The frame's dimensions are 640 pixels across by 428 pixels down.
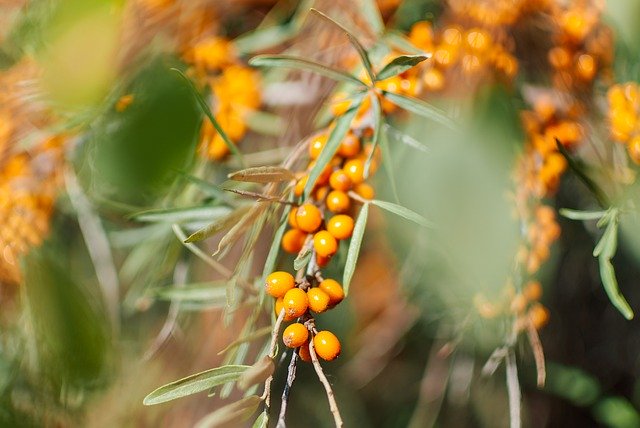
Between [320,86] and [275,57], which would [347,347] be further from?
[275,57]

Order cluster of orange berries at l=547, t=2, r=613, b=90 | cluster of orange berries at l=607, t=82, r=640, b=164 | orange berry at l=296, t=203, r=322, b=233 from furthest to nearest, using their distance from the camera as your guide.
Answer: cluster of orange berries at l=547, t=2, r=613, b=90 < cluster of orange berries at l=607, t=82, r=640, b=164 < orange berry at l=296, t=203, r=322, b=233

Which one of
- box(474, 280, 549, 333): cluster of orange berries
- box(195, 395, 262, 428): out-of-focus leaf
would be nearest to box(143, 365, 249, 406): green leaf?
box(195, 395, 262, 428): out-of-focus leaf

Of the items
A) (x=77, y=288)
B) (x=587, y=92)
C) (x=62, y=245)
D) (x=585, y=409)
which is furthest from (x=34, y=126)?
(x=585, y=409)

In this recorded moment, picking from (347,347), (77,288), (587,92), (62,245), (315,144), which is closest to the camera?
(77,288)

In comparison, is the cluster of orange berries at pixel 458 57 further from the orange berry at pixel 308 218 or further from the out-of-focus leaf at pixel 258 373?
the out-of-focus leaf at pixel 258 373

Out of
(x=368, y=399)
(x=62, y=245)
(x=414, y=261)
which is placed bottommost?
(x=368, y=399)

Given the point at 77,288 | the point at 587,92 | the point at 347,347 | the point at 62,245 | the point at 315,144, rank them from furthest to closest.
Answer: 1. the point at 347,347
2. the point at 62,245
3. the point at 587,92
4. the point at 315,144
5. the point at 77,288

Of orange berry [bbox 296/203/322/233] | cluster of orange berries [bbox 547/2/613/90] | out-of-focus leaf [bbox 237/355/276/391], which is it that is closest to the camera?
out-of-focus leaf [bbox 237/355/276/391]

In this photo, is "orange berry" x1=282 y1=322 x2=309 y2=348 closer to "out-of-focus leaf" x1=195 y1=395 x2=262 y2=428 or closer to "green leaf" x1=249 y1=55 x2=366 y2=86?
"out-of-focus leaf" x1=195 y1=395 x2=262 y2=428
